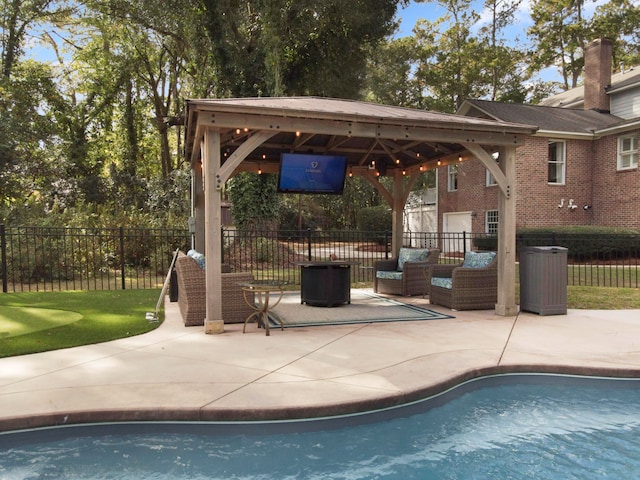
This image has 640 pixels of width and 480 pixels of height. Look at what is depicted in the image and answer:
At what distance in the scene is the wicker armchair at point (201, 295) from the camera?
21.8ft

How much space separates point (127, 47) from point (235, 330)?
2177 centimetres

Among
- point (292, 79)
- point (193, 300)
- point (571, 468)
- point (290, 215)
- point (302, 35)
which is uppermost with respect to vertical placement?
point (302, 35)

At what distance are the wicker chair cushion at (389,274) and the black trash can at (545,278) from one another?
102 inches

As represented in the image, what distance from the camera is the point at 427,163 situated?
1035 cm

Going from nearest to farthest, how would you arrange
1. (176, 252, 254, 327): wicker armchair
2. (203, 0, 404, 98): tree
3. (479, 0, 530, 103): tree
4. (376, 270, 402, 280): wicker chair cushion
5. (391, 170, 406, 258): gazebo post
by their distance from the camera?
(176, 252, 254, 327): wicker armchair, (376, 270, 402, 280): wicker chair cushion, (391, 170, 406, 258): gazebo post, (203, 0, 404, 98): tree, (479, 0, 530, 103): tree

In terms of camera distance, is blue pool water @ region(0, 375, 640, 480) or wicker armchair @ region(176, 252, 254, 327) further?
wicker armchair @ region(176, 252, 254, 327)

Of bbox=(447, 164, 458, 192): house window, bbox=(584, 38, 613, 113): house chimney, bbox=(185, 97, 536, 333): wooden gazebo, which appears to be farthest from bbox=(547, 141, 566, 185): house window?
bbox=(185, 97, 536, 333): wooden gazebo

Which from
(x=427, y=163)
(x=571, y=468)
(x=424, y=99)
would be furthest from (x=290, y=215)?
(x=571, y=468)

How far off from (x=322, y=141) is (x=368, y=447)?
7.45m

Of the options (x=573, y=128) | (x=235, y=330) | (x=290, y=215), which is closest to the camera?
(x=235, y=330)

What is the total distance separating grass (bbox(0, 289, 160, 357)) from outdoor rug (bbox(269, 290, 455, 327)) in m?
2.07

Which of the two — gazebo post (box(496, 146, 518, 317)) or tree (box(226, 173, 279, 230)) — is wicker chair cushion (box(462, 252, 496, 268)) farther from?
tree (box(226, 173, 279, 230))

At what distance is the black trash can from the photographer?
7367 mm

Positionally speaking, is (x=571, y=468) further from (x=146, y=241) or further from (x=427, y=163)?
(x=146, y=241)
